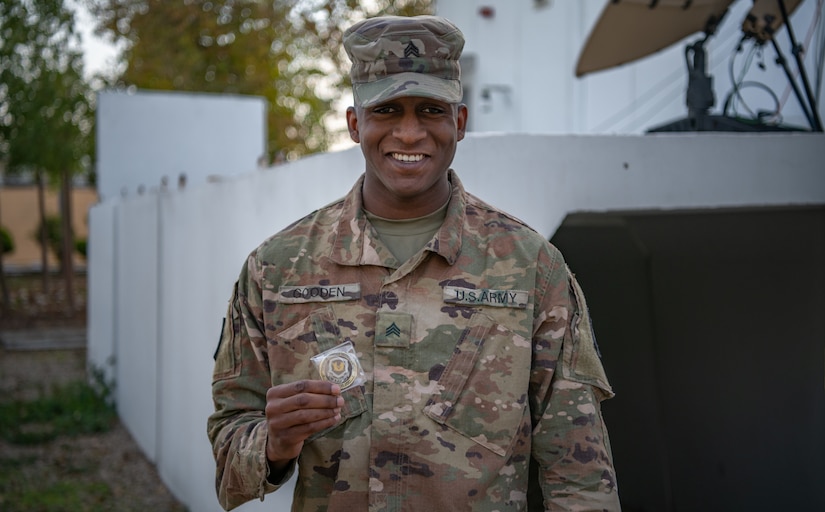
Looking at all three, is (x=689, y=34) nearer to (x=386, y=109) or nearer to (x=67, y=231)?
(x=386, y=109)

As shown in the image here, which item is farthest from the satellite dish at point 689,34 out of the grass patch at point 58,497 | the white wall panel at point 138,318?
the grass patch at point 58,497

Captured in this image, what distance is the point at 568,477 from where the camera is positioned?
1887mm

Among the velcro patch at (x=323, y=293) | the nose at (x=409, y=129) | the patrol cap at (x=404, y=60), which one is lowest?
the velcro patch at (x=323, y=293)

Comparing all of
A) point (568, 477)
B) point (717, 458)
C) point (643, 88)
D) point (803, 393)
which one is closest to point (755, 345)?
point (803, 393)

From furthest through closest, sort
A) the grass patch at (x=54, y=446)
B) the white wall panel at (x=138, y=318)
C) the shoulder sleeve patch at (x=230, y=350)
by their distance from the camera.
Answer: the white wall panel at (x=138, y=318)
the grass patch at (x=54, y=446)
the shoulder sleeve patch at (x=230, y=350)

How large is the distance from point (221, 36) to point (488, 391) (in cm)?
1253

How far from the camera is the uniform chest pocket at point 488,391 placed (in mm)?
1913

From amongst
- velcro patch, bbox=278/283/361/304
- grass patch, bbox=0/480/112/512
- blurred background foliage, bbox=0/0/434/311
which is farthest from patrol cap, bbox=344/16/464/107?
blurred background foliage, bbox=0/0/434/311

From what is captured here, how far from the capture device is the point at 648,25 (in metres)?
5.04

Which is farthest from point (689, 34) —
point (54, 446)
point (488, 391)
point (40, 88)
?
point (40, 88)

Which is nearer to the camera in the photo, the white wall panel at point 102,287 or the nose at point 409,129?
the nose at point 409,129

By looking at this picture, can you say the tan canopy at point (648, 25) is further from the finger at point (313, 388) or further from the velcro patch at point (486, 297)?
the finger at point (313, 388)

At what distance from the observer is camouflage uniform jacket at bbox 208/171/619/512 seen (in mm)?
1909

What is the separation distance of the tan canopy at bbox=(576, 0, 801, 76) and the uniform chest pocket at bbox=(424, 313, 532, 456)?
3.33 metres
